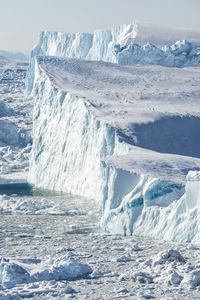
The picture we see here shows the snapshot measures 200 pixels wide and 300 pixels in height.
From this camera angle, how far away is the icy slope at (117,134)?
799 inches

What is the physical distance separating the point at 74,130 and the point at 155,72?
23.8 ft

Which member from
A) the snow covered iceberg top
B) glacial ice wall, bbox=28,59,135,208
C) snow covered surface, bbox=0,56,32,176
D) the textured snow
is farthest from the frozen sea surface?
snow covered surface, bbox=0,56,32,176

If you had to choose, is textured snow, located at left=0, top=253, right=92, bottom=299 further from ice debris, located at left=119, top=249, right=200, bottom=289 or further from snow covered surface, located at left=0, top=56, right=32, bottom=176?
snow covered surface, located at left=0, top=56, right=32, bottom=176

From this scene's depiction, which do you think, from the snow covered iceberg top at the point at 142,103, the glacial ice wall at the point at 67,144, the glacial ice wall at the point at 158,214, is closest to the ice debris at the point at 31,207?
the glacial ice wall at the point at 67,144

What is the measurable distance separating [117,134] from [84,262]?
1000 cm

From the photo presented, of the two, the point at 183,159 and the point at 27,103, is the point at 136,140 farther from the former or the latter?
the point at 27,103

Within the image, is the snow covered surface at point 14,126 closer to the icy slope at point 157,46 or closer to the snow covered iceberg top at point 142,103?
the icy slope at point 157,46

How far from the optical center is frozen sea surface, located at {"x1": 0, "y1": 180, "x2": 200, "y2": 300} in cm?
1381

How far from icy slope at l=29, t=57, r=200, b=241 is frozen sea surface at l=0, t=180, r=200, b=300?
1236 mm

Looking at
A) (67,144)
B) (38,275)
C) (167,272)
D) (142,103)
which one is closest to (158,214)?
(167,272)

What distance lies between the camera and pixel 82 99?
2917 cm

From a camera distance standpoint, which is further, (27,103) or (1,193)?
(27,103)

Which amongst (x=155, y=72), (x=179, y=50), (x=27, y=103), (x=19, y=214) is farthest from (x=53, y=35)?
(x=19, y=214)

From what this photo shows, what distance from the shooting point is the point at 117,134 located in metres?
25.9
